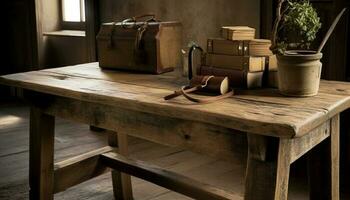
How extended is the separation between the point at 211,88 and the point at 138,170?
0.74 m

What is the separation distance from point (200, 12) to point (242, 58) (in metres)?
1.75

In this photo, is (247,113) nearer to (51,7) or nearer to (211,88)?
(211,88)

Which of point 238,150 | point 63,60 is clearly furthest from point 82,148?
point 238,150

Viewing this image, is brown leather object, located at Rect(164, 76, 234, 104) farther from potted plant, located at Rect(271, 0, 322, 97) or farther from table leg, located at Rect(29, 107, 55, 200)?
table leg, located at Rect(29, 107, 55, 200)

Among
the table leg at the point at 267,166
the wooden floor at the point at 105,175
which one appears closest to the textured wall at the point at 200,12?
the wooden floor at the point at 105,175

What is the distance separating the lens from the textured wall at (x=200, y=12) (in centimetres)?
298

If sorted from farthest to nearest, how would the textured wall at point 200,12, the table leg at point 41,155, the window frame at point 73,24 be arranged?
the window frame at point 73,24
the textured wall at point 200,12
the table leg at point 41,155

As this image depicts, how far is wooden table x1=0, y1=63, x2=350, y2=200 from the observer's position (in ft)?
4.33

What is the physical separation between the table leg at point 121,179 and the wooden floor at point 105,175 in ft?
0.23

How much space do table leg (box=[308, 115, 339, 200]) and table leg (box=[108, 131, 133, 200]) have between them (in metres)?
1.10

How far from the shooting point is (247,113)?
4.34 ft

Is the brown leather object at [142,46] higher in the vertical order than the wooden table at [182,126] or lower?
higher

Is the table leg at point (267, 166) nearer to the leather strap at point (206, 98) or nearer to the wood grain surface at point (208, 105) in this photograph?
the wood grain surface at point (208, 105)

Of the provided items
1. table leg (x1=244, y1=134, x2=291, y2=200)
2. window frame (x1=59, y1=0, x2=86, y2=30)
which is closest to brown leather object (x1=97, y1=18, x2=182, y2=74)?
table leg (x1=244, y1=134, x2=291, y2=200)
